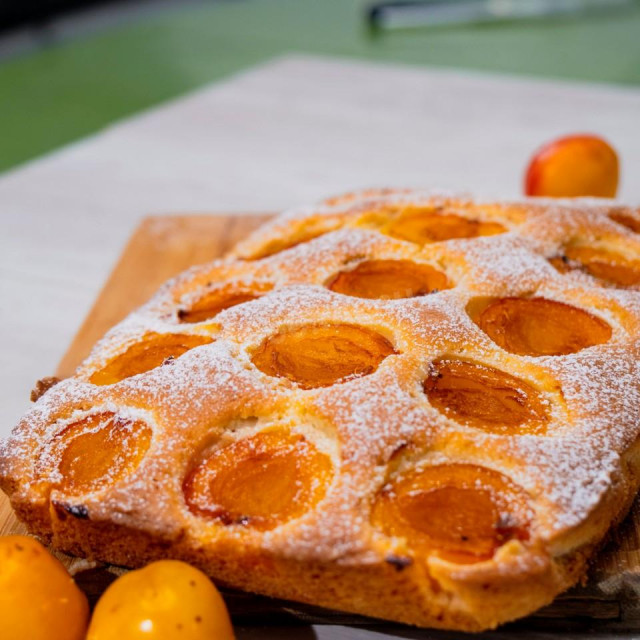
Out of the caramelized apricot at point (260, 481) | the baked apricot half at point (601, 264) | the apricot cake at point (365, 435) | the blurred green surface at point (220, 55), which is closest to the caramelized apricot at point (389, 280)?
the apricot cake at point (365, 435)

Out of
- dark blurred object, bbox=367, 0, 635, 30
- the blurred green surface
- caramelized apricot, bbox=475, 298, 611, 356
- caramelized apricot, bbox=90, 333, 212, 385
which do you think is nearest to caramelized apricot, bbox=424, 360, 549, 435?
caramelized apricot, bbox=475, 298, 611, 356

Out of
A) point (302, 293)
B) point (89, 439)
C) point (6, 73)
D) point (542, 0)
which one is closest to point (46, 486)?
point (89, 439)

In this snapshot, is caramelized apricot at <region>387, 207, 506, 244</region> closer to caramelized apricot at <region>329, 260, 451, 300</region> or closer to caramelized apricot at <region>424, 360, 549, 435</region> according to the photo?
caramelized apricot at <region>329, 260, 451, 300</region>

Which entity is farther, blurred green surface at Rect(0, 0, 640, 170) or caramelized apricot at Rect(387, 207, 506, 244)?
blurred green surface at Rect(0, 0, 640, 170)

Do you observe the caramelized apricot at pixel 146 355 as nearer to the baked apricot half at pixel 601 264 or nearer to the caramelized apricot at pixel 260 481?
the caramelized apricot at pixel 260 481

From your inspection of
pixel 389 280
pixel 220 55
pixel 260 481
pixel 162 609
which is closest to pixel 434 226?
pixel 389 280

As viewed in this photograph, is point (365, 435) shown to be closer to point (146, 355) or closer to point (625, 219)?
point (146, 355)

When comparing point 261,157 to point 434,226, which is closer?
point 434,226
